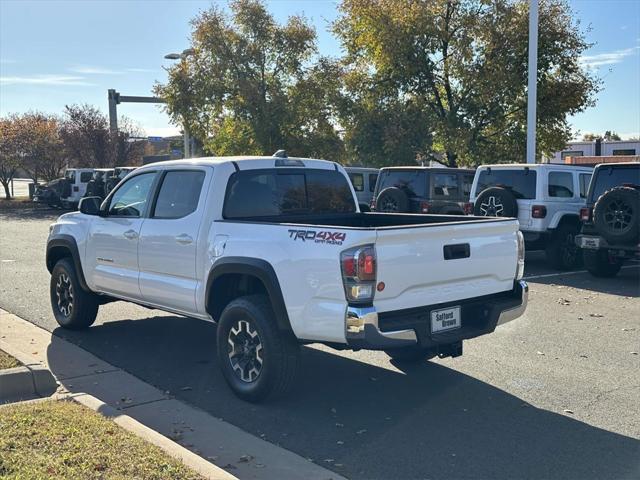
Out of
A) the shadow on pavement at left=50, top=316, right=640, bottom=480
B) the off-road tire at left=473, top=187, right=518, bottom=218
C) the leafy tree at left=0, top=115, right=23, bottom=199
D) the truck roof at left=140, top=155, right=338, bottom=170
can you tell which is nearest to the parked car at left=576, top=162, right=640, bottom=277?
the off-road tire at left=473, top=187, right=518, bottom=218

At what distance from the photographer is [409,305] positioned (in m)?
4.71

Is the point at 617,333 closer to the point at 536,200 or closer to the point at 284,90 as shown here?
the point at 536,200

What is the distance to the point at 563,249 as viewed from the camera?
12453 millimetres

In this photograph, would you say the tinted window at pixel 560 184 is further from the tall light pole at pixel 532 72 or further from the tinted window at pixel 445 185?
the tall light pole at pixel 532 72

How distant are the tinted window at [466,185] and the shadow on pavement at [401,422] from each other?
831 cm

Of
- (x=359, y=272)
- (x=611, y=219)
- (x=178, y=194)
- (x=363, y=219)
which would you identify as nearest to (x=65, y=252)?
(x=178, y=194)

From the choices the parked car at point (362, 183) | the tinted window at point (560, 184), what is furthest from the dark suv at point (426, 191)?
the parked car at point (362, 183)

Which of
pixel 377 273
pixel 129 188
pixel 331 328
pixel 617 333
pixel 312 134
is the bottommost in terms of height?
pixel 617 333

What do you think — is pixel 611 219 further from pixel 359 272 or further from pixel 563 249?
pixel 359 272

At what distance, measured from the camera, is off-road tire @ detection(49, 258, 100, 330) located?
7.41 metres

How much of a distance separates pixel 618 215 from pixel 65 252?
810cm

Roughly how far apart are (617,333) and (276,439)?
4695 millimetres

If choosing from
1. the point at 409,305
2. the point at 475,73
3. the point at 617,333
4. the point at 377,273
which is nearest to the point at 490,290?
the point at 409,305

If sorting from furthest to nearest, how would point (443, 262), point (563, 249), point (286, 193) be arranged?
point (563, 249), point (286, 193), point (443, 262)
